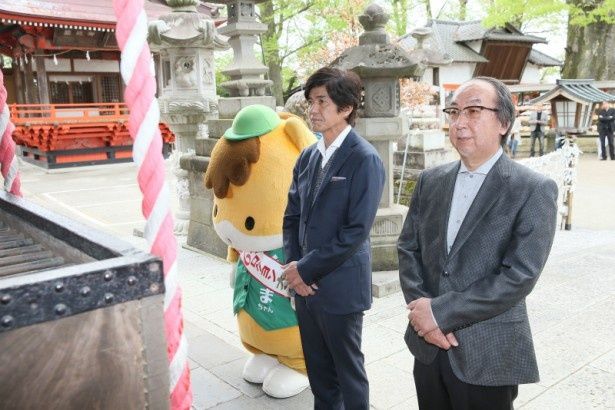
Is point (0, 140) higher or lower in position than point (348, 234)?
higher

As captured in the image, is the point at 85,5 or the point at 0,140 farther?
the point at 85,5

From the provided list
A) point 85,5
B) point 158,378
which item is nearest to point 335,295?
point 158,378

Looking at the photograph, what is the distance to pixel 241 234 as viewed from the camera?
326 centimetres

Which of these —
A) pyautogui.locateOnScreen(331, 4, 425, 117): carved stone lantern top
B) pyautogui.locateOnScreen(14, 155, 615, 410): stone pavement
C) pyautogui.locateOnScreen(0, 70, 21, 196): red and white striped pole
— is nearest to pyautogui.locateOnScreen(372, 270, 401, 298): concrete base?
pyautogui.locateOnScreen(14, 155, 615, 410): stone pavement

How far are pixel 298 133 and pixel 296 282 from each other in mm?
1141

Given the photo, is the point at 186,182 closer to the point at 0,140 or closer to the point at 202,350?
the point at 202,350

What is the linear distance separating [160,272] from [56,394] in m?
0.33

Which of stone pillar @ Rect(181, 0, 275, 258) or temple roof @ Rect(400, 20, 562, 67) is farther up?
temple roof @ Rect(400, 20, 562, 67)

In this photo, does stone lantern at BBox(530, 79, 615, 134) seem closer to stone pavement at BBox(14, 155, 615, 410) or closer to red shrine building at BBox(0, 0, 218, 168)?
stone pavement at BBox(14, 155, 615, 410)

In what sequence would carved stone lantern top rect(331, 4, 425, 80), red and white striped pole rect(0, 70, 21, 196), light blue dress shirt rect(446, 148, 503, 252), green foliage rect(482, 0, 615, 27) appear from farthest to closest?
green foliage rect(482, 0, 615, 27) → carved stone lantern top rect(331, 4, 425, 80) → red and white striped pole rect(0, 70, 21, 196) → light blue dress shirt rect(446, 148, 503, 252)

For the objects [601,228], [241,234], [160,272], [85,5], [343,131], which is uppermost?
[85,5]

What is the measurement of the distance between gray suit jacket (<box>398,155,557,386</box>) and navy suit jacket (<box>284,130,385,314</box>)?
1.74ft

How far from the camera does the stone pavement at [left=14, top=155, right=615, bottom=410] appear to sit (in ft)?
10.4

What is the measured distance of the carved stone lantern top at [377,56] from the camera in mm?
5156
